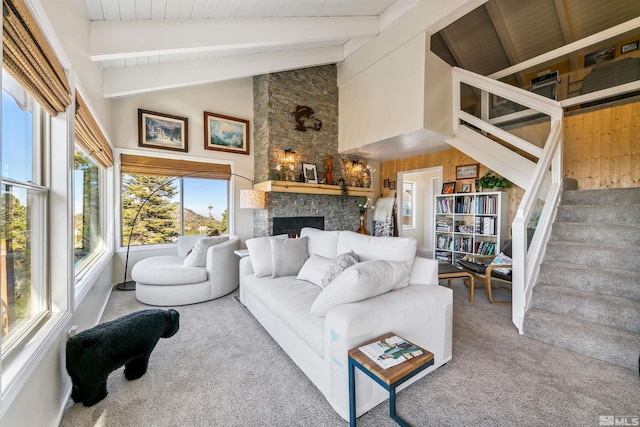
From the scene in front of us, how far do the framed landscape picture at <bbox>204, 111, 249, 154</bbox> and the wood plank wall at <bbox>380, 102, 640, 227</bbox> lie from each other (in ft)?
14.6

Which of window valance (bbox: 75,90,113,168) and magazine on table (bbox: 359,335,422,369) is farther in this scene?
window valance (bbox: 75,90,113,168)

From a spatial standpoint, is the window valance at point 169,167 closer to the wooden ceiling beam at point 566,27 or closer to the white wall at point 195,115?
the white wall at point 195,115

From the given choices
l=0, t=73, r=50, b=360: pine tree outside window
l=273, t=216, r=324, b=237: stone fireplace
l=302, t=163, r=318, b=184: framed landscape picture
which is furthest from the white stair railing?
l=0, t=73, r=50, b=360: pine tree outside window

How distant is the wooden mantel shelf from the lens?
14.6 ft

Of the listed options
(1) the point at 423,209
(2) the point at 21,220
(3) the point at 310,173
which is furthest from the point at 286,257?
(1) the point at 423,209

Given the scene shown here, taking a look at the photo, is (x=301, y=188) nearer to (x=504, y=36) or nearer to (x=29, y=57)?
(x=29, y=57)

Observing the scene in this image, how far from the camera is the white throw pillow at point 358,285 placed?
61.6 inches

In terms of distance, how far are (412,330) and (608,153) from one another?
180 inches

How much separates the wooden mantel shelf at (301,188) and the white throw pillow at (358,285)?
3.02 m

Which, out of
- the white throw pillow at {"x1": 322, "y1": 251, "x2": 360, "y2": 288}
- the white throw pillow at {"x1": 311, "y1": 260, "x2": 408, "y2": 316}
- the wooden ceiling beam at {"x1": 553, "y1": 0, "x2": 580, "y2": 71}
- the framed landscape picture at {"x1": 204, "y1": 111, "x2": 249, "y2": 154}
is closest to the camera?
the white throw pillow at {"x1": 311, "y1": 260, "x2": 408, "y2": 316}

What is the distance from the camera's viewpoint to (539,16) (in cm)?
429

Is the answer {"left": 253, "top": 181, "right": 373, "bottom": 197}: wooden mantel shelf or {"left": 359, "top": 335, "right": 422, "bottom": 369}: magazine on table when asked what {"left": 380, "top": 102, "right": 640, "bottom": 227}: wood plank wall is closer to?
{"left": 253, "top": 181, "right": 373, "bottom": 197}: wooden mantel shelf

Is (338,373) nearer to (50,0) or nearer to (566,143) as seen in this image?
(50,0)

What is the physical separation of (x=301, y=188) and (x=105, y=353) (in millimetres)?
3556
